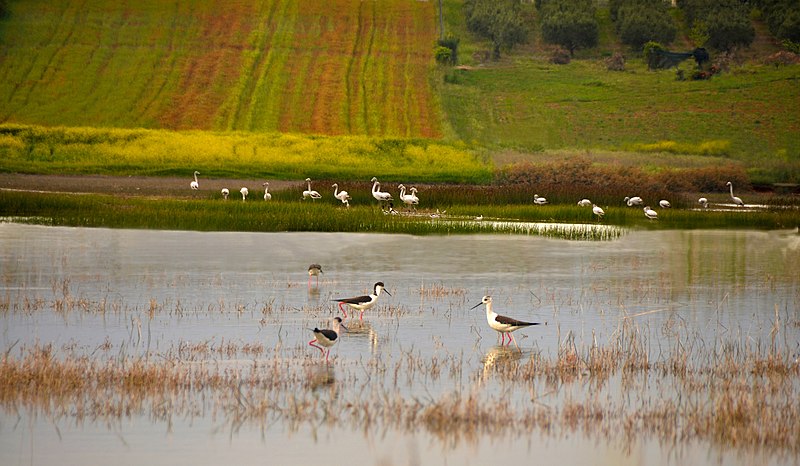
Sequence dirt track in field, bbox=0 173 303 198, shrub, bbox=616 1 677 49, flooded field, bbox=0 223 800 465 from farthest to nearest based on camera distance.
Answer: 1. shrub, bbox=616 1 677 49
2. dirt track in field, bbox=0 173 303 198
3. flooded field, bbox=0 223 800 465

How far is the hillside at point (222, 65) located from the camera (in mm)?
91188

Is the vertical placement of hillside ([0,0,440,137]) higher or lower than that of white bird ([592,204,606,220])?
higher

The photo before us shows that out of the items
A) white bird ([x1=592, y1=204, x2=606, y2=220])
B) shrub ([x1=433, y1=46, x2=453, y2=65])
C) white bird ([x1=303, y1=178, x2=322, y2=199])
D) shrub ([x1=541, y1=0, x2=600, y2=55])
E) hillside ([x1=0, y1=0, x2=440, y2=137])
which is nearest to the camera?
white bird ([x1=592, y1=204, x2=606, y2=220])

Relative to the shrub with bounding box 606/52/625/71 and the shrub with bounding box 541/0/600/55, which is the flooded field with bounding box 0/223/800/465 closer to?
the shrub with bounding box 606/52/625/71

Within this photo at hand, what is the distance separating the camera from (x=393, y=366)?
57.8 ft

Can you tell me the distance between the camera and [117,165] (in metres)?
69.1

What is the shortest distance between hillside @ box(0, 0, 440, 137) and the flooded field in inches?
2390

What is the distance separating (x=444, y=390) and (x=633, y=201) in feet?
116

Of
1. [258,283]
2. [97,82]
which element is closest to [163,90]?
[97,82]

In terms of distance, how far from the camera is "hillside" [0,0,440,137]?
91.2m

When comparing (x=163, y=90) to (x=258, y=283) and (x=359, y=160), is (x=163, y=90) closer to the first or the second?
(x=359, y=160)

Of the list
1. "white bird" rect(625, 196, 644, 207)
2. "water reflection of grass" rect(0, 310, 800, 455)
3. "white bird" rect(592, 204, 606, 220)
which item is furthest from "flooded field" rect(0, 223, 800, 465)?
"white bird" rect(625, 196, 644, 207)

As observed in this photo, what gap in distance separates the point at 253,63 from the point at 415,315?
86.0 meters

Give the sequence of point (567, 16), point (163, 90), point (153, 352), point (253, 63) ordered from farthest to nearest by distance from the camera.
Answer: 1. point (567, 16)
2. point (253, 63)
3. point (163, 90)
4. point (153, 352)
